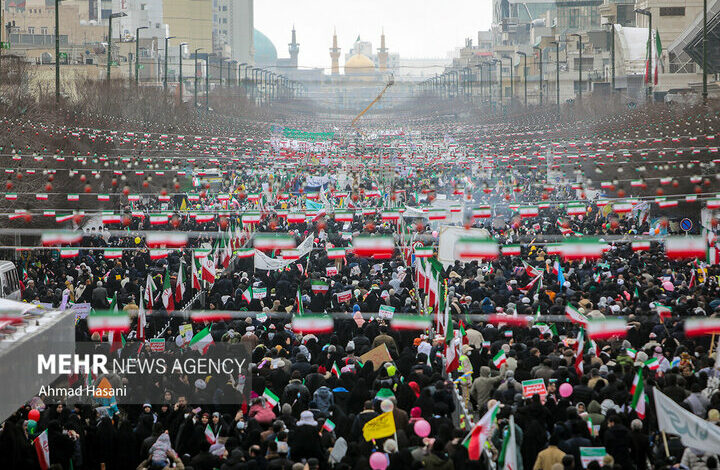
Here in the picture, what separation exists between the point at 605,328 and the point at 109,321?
707cm

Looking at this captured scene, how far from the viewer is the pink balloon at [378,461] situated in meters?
9.88

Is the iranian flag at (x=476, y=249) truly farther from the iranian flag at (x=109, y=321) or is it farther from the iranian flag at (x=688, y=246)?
the iranian flag at (x=109, y=321)

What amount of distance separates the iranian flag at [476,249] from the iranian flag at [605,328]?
22.4ft

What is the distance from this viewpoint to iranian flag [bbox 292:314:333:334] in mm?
16022

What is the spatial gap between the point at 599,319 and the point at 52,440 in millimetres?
7493

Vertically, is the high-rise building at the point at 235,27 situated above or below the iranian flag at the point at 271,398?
above

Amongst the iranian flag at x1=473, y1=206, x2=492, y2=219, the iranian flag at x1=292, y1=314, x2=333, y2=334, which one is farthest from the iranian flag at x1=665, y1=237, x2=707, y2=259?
the iranian flag at x1=292, y1=314, x2=333, y2=334

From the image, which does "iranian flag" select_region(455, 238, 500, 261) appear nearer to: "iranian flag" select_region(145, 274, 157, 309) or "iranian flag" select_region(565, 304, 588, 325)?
"iranian flag" select_region(565, 304, 588, 325)

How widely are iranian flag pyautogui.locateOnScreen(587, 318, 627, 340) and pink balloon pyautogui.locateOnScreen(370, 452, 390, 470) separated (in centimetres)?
552

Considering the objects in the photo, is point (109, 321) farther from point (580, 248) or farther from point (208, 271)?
point (580, 248)

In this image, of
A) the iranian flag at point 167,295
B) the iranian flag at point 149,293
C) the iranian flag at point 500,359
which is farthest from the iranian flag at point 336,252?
the iranian flag at point 500,359

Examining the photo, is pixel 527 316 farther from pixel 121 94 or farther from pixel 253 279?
pixel 121 94

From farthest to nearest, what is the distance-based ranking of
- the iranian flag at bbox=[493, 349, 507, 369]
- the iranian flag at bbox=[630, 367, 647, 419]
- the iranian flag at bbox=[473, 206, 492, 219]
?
the iranian flag at bbox=[473, 206, 492, 219] < the iranian flag at bbox=[493, 349, 507, 369] < the iranian flag at bbox=[630, 367, 647, 419]

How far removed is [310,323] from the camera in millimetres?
16062
